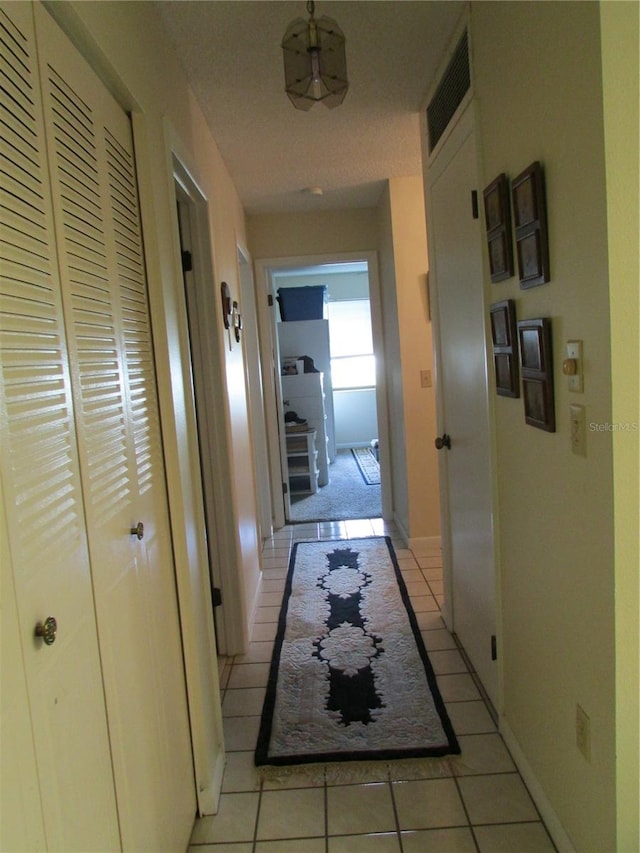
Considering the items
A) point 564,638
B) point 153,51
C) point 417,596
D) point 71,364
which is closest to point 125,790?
point 71,364

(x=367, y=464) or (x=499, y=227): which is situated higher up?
(x=499, y=227)

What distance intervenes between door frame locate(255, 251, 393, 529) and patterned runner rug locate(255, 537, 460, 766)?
1.15 meters

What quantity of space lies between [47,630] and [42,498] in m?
0.20

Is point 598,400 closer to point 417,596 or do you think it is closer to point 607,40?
point 607,40

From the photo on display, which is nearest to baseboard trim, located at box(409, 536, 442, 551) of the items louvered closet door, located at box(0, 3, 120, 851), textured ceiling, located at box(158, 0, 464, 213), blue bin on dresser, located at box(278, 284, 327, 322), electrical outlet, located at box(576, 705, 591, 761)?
textured ceiling, located at box(158, 0, 464, 213)

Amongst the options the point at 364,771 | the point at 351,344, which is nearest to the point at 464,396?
the point at 364,771

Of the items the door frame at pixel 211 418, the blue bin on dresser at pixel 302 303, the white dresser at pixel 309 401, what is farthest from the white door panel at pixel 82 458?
the blue bin on dresser at pixel 302 303

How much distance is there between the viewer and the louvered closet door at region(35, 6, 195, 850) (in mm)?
1068

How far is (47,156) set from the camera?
0.99 meters

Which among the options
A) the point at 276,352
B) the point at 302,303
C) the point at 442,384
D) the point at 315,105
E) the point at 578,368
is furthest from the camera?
the point at 302,303

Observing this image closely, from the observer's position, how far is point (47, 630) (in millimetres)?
833

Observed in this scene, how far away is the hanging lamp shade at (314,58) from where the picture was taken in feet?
4.68

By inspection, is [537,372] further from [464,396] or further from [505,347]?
[464,396]

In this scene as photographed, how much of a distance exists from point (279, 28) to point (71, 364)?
149cm
